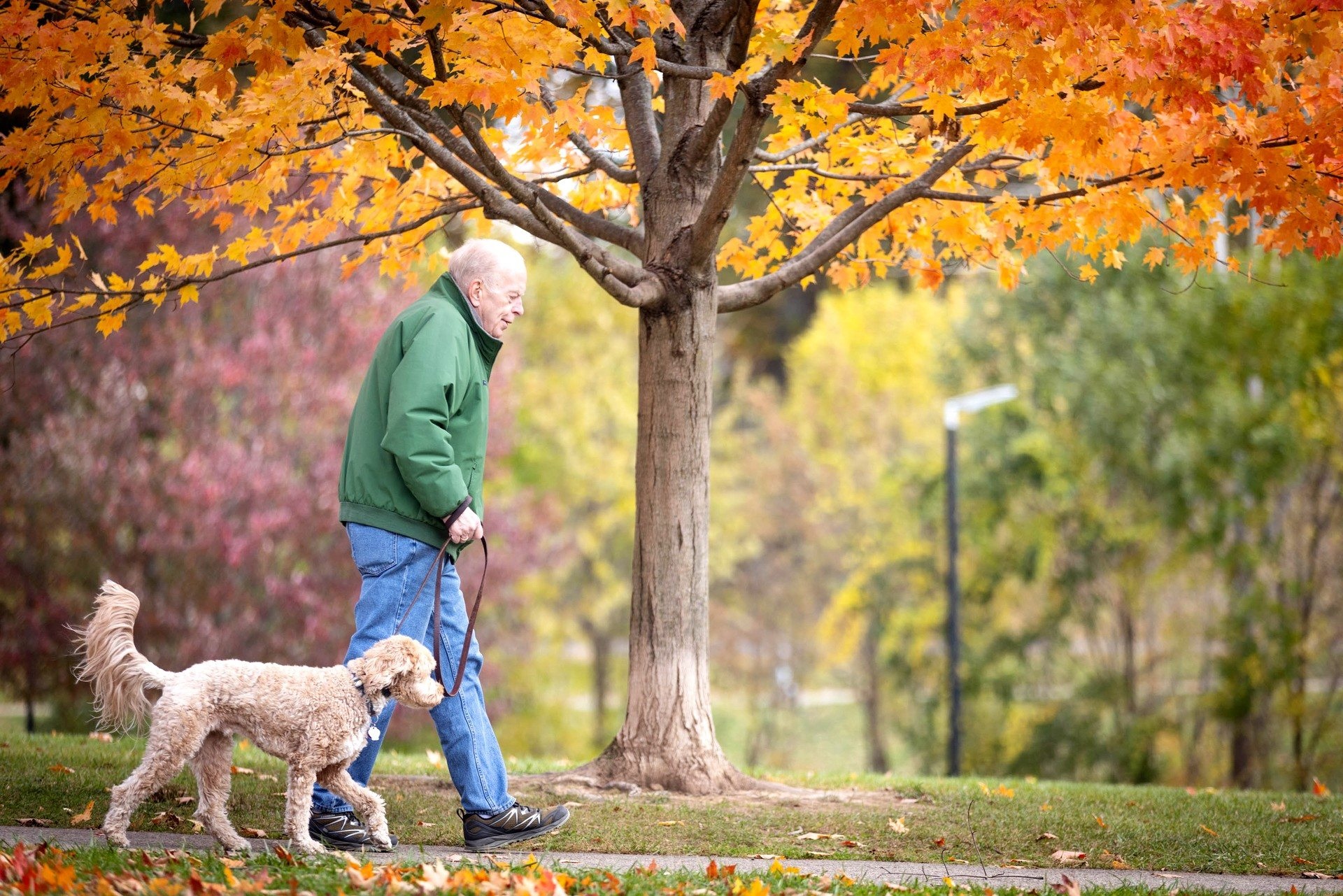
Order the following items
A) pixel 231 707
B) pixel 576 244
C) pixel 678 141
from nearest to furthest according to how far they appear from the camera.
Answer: pixel 231 707, pixel 576 244, pixel 678 141

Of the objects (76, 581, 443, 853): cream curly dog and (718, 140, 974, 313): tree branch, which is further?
(718, 140, 974, 313): tree branch

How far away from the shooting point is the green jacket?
4.54 meters

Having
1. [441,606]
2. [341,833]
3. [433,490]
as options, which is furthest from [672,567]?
[341,833]

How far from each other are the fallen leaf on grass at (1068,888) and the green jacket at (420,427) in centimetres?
256

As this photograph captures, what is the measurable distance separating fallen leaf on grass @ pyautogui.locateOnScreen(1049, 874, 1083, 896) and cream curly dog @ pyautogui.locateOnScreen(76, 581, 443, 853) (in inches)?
93.1

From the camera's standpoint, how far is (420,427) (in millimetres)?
4531

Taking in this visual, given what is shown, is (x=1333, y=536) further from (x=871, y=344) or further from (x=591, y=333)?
(x=591, y=333)

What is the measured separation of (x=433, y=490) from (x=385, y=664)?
2.10 feet

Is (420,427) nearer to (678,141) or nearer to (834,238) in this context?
(678,141)

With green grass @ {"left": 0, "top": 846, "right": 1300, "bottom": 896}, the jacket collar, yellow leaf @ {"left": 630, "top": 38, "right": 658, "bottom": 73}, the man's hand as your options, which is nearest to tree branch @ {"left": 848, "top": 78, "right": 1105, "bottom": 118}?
yellow leaf @ {"left": 630, "top": 38, "right": 658, "bottom": 73}

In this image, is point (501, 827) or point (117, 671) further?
point (501, 827)

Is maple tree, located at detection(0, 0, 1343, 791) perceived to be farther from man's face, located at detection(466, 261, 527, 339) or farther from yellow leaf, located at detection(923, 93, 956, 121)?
man's face, located at detection(466, 261, 527, 339)

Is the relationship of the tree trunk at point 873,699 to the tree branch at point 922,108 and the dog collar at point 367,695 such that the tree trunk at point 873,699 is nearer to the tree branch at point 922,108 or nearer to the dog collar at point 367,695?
the tree branch at point 922,108

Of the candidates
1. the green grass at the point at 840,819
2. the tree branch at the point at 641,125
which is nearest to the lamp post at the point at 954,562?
the green grass at the point at 840,819
